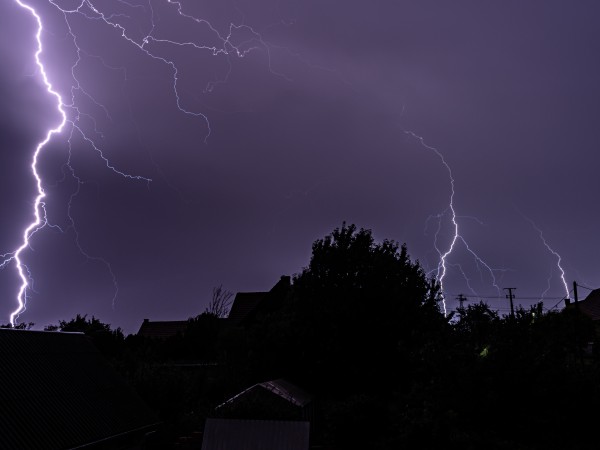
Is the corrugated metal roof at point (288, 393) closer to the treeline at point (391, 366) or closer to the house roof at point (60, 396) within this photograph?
the treeline at point (391, 366)

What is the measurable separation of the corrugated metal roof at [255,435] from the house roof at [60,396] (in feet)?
5.44

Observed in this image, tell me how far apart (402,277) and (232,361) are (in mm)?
8880

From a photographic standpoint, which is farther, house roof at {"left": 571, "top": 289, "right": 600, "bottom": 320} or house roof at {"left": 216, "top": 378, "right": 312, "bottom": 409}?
house roof at {"left": 571, "top": 289, "right": 600, "bottom": 320}

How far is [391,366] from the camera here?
19.6 meters

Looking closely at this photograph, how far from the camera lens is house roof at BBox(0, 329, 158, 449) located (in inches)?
330

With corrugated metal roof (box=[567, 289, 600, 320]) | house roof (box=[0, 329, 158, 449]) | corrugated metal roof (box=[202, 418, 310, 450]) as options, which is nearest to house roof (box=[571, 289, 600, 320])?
corrugated metal roof (box=[567, 289, 600, 320])

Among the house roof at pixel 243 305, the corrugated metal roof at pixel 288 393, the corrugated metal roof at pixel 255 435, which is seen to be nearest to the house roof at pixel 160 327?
the house roof at pixel 243 305

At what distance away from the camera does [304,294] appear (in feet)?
72.0

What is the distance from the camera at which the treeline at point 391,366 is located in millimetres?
13242

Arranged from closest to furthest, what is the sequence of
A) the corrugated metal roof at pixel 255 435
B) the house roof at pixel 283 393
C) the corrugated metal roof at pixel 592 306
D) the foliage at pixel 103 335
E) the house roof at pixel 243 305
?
the corrugated metal roof at pixel 255 435 → the house roof at pixel 283 393 → the foliage at pixel 103 335 → the house roof at pixel 243 305 → the corrugated metal roof at pixel 592 306

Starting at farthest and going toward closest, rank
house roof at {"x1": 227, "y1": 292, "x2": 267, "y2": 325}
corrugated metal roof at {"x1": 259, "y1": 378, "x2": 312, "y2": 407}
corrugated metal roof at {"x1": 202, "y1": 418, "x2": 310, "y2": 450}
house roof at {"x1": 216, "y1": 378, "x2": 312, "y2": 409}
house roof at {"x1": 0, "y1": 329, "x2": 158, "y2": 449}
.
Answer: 1. house roof at {"x1": 227, "y1": 292, "x2": 267, "y2": 325}
2. corrugated metal roof at {"x1": 259, "y1": 378, "x2": 312, "y2": 407}
3. house roof at {"x1": 216, "y1": 378, "x2": 312, "y2": 409}
4. corrugated metal roof at {"x1": 202, "y1": 418, "x2": 310, "y2": 450}
5. house roof at {"x1": 0, "y1": 329, "x2": 158, "y2": 449}

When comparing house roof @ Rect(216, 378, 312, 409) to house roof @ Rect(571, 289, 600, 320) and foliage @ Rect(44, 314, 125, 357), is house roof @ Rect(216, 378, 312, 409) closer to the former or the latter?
foliage @ Rect(44, 314, 125, 357)

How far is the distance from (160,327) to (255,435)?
34025 mm

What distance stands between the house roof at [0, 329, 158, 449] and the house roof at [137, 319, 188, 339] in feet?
98.1
